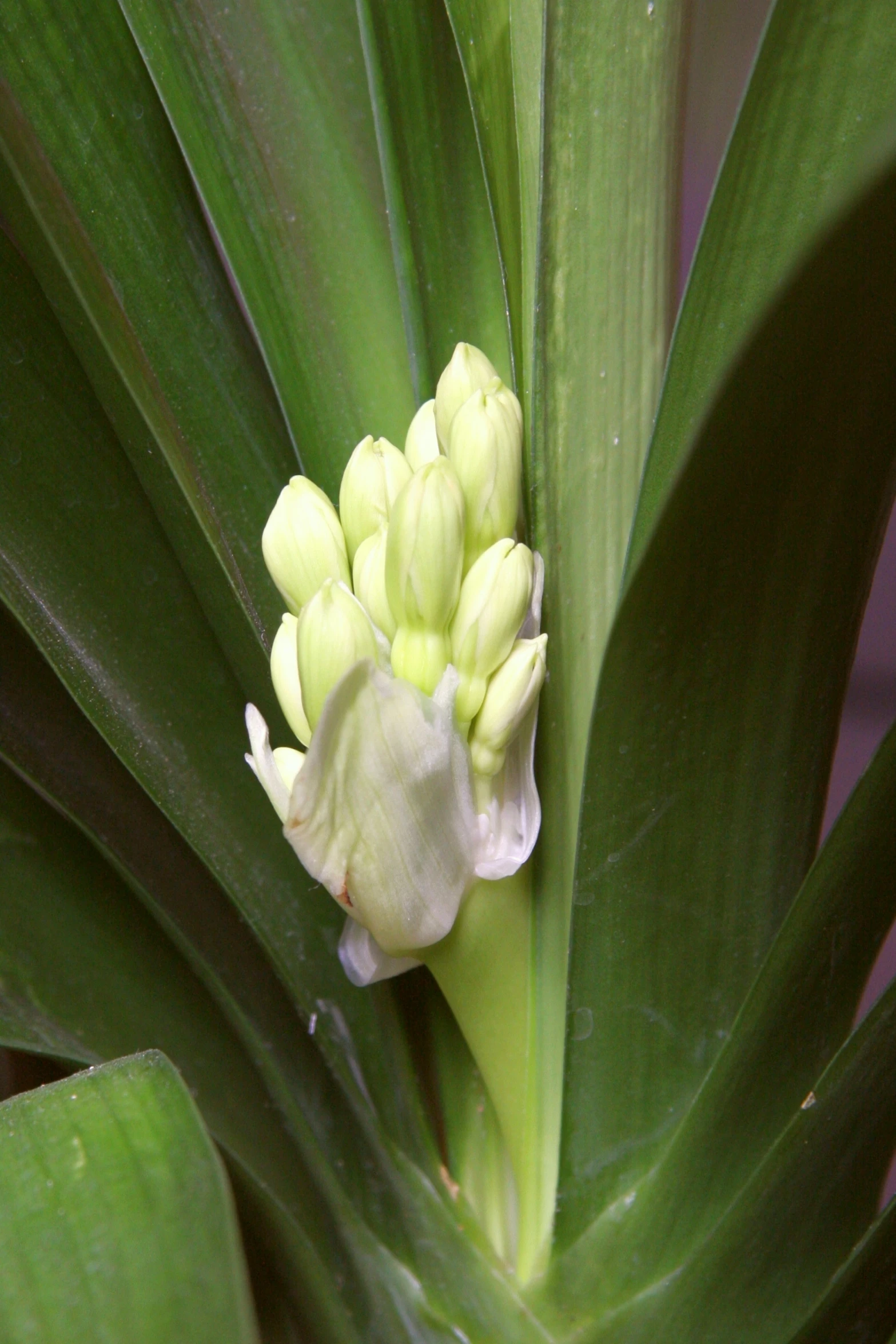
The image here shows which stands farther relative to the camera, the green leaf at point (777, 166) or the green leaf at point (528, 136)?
the green leaf at point (528, 136)

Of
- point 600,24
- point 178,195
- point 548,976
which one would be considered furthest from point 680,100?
point 548,976

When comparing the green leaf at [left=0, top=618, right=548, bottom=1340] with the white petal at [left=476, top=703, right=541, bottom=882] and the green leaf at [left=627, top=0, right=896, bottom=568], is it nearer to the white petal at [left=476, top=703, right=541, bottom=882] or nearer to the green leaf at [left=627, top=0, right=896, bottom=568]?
the white petal at [left=476, top=703, right=541, bottom=882]

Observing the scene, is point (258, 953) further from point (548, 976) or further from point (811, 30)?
point (811, 30)

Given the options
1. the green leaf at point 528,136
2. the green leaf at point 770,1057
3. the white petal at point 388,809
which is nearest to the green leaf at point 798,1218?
the green leaf at point 770,1057

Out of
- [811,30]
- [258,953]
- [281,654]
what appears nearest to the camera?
[811,30]

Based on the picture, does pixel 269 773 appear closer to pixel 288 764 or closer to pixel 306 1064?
pixel 288 764

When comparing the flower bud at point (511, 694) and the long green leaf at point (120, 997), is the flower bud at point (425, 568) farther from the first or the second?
the long green leaf at point (120, 997)

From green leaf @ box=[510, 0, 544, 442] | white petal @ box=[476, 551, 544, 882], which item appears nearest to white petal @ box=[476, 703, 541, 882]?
white petal @ box=[476, 551, 544, 882]

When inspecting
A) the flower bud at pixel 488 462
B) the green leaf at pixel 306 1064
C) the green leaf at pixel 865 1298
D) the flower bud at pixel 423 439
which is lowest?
the green leaf at pixel 865 1298
